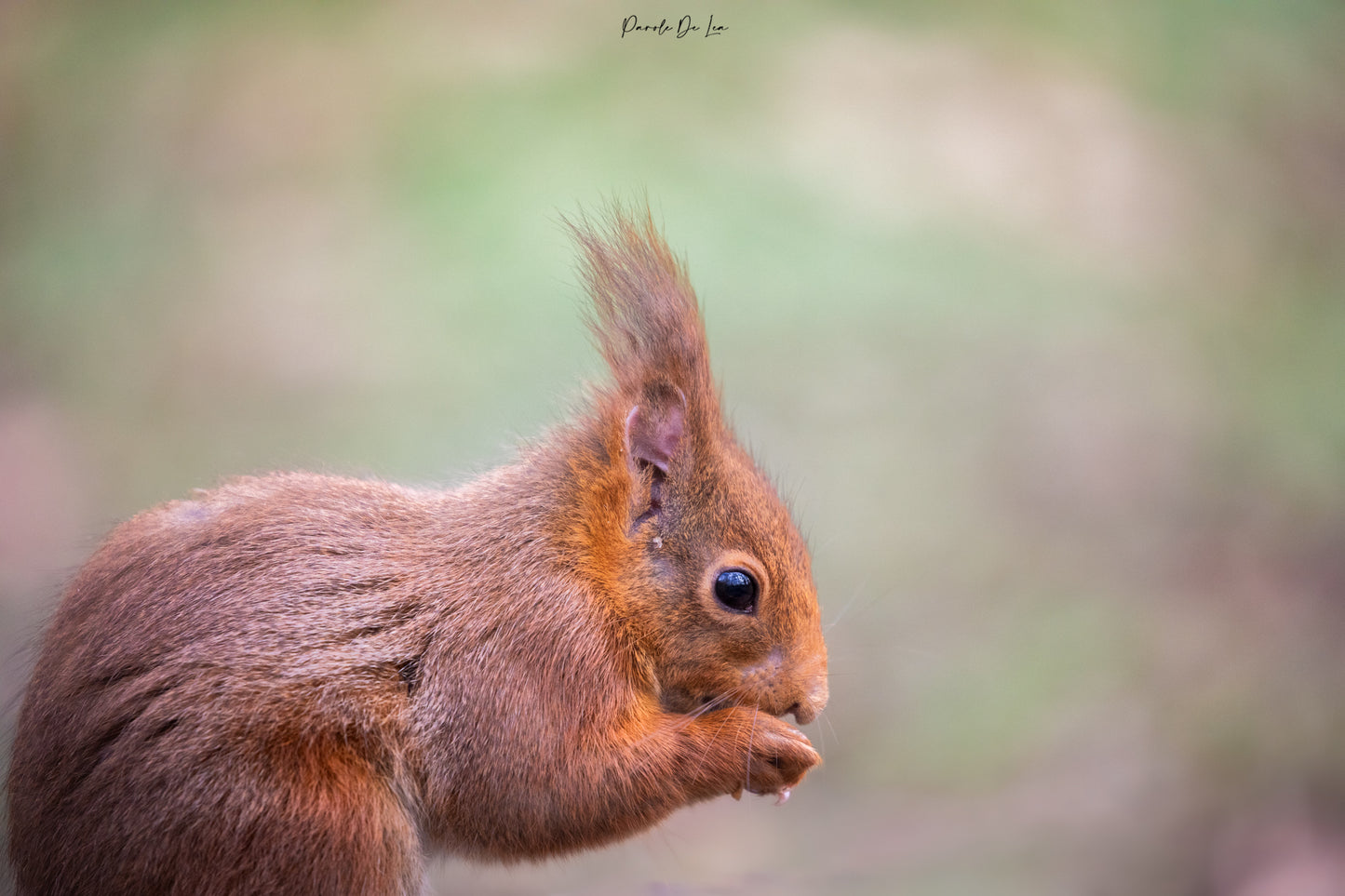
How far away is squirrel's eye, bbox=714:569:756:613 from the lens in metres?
1.79

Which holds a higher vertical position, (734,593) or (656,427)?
(656,427)

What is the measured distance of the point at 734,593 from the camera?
5.87ft

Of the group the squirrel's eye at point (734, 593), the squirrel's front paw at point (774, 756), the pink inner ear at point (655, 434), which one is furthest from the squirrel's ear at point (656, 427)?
the squirrel's front paw at point (774, 756)

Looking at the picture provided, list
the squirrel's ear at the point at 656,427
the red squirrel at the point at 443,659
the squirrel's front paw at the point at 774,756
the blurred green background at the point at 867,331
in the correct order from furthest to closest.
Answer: the blurred green background at the point at 867,331 < the squirrel's ear at the point at 656,427 < the squirrel's front paw at the point at 774,756 < the red squirrel at the point at 443,659

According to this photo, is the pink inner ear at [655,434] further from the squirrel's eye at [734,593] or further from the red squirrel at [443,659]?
the squirrel's eye at [734,593]

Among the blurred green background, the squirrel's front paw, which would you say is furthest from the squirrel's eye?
the blurred green background

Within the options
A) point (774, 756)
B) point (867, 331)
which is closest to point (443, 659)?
point (774, 756)

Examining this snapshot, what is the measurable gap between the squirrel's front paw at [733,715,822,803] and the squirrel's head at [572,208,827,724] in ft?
0.16

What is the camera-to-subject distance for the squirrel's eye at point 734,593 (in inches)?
70.4

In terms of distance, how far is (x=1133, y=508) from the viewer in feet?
9.07

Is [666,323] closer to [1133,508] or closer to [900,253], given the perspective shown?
[900,253]

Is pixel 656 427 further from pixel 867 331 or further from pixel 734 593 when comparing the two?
pixel 867 331

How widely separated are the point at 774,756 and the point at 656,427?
1.99 ft

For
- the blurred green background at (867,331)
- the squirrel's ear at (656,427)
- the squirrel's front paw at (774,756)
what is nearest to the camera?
the squirrel's front paw at (774,756)
